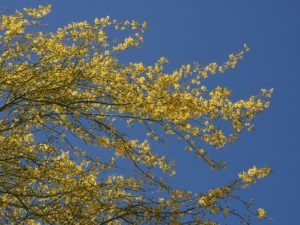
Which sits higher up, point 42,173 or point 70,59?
point 70,59

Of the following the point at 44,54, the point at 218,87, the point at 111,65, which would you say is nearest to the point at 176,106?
the point at 218,87

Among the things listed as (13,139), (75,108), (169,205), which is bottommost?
(169,205)

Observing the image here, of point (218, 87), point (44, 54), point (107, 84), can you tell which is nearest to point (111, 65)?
point (107, 84)

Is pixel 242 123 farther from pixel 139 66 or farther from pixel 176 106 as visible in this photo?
pixel 139 66

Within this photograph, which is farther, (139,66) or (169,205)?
(139,66)

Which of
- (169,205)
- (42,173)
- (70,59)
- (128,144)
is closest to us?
(169,205)

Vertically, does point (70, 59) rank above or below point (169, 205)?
above

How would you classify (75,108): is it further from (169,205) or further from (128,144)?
(169,205)

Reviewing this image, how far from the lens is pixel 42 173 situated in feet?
22.3

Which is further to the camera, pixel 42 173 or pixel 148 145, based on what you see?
pixel 148 145

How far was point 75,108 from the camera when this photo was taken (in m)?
7.39

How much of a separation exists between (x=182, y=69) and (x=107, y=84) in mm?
1298

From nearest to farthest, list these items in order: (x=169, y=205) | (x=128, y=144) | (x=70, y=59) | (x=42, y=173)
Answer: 1. (x=169, y=205)
2. (x=42, y=173)
3. (x=70, y=59)
4. (x=128, y=144)

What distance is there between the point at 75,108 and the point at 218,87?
2.11 metres
